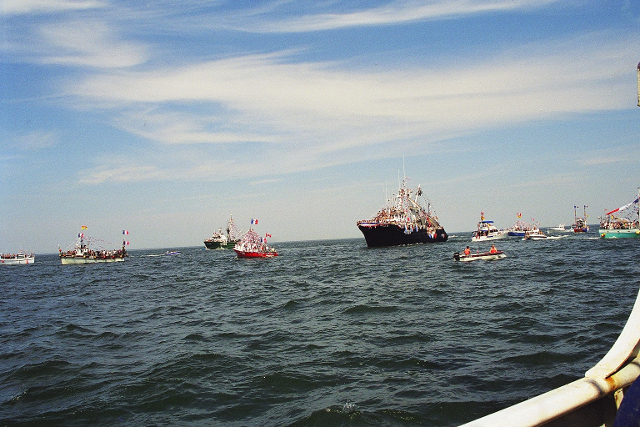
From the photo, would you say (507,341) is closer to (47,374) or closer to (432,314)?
(432,314)

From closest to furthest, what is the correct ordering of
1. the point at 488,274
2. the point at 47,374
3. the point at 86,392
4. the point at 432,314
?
the point at 86,392 → the point at 47,374 → the point at 432,314 → the point at 488,274

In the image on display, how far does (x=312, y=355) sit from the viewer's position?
12.4 m

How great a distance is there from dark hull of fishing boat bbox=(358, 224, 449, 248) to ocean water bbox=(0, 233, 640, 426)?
62890 mm

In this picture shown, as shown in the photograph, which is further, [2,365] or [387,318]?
[387,318]

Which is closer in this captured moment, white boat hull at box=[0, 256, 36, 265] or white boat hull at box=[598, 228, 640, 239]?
white boat hull at box=[598, 228, 640, 239]

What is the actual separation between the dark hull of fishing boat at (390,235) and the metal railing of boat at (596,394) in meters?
82.6

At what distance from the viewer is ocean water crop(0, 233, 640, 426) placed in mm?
8945

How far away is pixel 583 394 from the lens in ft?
12.9

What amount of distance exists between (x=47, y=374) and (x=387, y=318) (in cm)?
1131

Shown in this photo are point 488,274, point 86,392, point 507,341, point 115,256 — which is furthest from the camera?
point 115,256

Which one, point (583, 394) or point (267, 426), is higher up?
point (583, 394)

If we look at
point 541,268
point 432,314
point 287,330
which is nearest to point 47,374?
point 287,330

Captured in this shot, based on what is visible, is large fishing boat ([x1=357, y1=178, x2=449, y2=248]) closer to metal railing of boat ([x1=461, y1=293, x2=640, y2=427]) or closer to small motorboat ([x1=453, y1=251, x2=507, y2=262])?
small motorboat ([x1=453, y1=251, x2=507, y2=262])

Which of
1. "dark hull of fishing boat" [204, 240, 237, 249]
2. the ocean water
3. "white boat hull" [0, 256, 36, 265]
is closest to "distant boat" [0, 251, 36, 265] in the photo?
"white boat hull" [0, 256, 36, 265]
